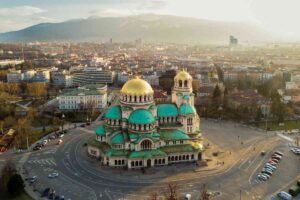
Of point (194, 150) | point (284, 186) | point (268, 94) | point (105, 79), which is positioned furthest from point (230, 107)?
point (105, 79)

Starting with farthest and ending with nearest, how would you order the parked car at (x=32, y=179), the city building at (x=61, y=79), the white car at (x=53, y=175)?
the city building at (x=61, y=79)
the white car at (x=53, y=175)
the parked car at (x=32, y=179)

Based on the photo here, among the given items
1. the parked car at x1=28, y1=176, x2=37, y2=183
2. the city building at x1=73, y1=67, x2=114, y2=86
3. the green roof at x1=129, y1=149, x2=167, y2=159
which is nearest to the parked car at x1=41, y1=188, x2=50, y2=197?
the parked car at x1=28, y1=176, x2=37, y2=183

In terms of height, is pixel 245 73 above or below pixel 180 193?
above

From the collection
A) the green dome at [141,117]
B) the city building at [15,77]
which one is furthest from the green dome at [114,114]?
the city building at [15,77]

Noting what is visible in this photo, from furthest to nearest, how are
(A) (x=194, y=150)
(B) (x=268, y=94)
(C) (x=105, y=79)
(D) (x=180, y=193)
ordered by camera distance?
(C) (x=105, y=79)
(B) (x=268, y=94)
(A) (x=194, y=150)
(D) (x=180, y=193)

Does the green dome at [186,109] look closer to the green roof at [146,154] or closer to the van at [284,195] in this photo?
the green roof at [146,154]

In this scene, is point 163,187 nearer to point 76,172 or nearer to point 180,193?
point 180,193

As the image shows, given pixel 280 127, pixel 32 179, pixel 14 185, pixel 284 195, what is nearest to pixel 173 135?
pixel 284 195
